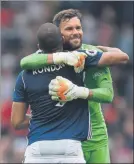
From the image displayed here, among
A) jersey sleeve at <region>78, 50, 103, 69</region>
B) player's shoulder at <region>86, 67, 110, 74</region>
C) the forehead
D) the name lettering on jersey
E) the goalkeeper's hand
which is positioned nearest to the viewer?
the goalkeeper's hand

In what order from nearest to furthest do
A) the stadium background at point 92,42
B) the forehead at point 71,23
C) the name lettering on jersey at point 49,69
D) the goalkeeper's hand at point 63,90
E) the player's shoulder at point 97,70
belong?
the goalkeeper's hand at point 63,90, the name lettering on jersey at point 49,69, the player's shoulder at point 97,70, the forehead at point 71,23, the stadium background at point 92,42

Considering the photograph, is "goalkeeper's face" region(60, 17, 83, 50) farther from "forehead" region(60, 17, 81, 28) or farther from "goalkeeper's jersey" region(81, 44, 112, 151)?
"goalkeeper's jersey" region(81, 44, 112, 151)

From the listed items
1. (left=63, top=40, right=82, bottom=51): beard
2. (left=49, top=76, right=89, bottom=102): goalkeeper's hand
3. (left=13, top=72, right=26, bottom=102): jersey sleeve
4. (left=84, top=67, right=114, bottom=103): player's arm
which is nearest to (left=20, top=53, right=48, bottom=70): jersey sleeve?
(left=13, top=72, right=26, bottom=102): jersey sleeve

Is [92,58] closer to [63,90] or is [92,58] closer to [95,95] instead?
[95,95]

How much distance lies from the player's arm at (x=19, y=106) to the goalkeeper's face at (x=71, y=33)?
1.83ft

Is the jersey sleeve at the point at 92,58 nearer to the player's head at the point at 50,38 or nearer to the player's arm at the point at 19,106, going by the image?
the player's head at the point at 50,38

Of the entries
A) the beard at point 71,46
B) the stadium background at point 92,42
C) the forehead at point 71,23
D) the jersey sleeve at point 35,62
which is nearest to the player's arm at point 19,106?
the jersey sleeve at point 35,62

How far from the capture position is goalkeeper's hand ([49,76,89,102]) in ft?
21.5

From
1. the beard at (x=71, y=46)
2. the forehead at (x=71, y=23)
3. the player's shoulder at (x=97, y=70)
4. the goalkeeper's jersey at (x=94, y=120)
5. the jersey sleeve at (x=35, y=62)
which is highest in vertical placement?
the forehead at (x=71, y=23)

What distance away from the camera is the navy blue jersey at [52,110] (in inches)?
262

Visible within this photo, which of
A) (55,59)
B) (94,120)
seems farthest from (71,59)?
(94,120)

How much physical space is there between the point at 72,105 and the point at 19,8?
8681 millimetres

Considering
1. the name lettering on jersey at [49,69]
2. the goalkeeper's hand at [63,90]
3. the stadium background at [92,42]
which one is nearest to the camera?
the goalkeeper's hand at [63,90]

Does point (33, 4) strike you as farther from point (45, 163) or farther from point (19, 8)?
point (45, 163)
